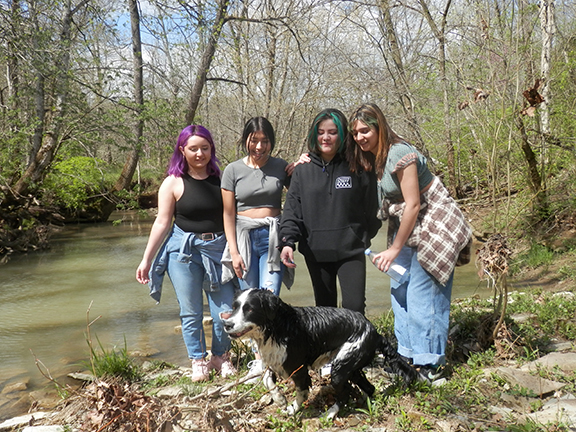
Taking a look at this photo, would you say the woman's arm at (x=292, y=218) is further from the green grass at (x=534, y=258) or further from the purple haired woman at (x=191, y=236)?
the green grass at (x=534, y=258)

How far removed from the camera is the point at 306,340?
3020mm

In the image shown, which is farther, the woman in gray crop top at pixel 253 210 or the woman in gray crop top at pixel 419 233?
the woman in gray crop top at pixel 253 210

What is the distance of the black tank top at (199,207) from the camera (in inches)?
148

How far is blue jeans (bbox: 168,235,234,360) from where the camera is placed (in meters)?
3.79

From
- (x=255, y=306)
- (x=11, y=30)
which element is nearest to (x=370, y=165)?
(x=255, y=306)

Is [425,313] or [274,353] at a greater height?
[425,313]

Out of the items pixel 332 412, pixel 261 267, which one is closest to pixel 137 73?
pixel 261 267

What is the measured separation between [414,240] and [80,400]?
266cm

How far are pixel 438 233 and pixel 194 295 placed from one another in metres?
1.91

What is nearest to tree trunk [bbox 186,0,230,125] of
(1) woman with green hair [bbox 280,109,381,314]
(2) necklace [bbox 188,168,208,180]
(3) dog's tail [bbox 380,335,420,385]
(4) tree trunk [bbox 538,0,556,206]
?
(4) tree trunk [bbox 538,0,556,206]

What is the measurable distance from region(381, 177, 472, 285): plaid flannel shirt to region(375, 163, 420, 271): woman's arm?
0.37 ft

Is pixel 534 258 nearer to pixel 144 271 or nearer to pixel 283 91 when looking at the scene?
pixel 144 271

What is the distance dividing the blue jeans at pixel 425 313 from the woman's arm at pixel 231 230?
47.7 inches

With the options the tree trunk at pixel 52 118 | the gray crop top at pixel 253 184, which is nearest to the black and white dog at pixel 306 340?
the gray crop top at pixel 253 184
